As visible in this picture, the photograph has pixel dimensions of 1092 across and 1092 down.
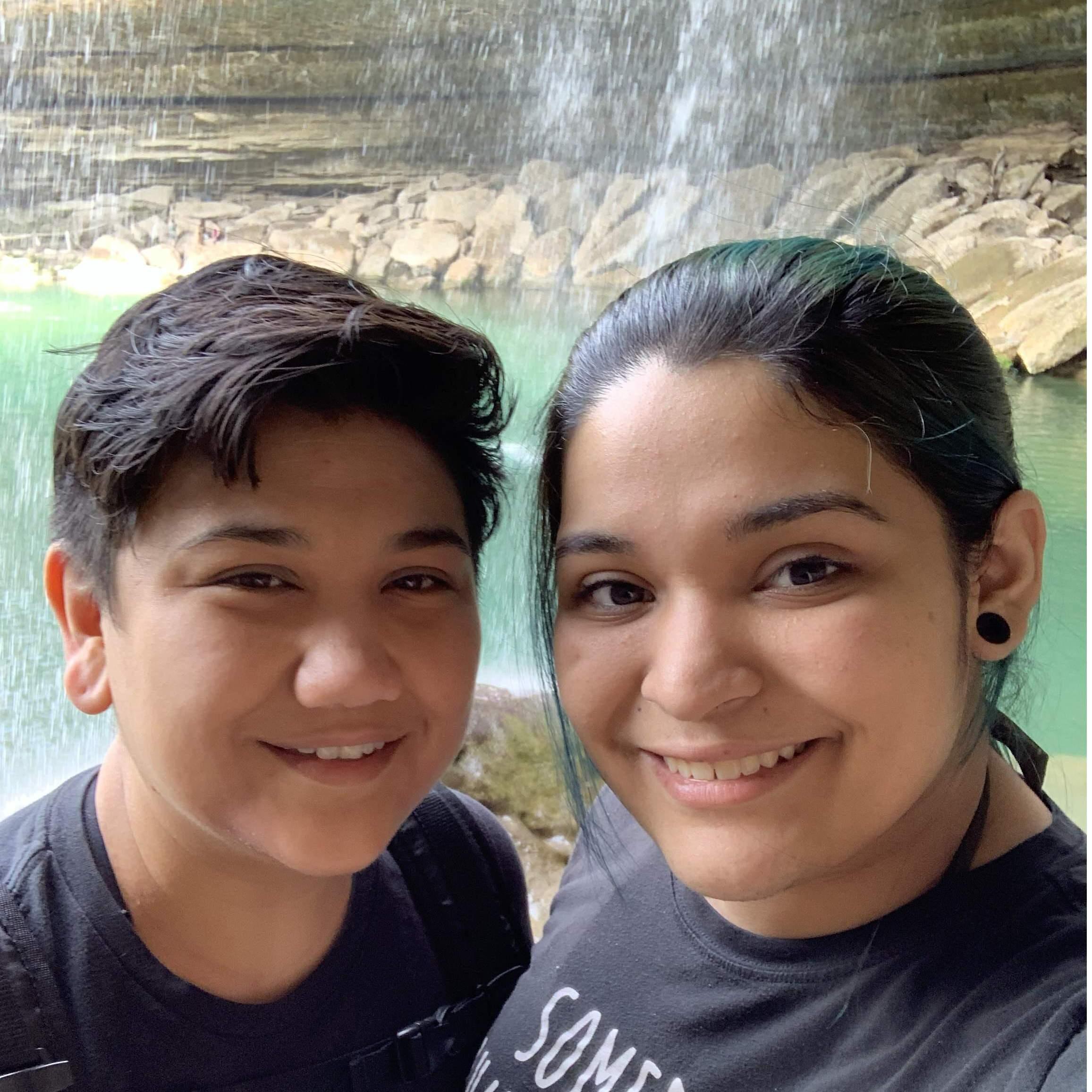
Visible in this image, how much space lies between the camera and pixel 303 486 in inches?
38.2

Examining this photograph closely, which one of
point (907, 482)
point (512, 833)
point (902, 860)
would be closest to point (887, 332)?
point (907, 482)

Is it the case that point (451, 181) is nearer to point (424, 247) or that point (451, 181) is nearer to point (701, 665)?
point (424, 247)

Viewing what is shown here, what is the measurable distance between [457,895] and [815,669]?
0.60 m

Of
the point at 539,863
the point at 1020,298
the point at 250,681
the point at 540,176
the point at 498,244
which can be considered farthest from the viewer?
the point at 540,176

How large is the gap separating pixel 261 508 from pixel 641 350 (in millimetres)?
365

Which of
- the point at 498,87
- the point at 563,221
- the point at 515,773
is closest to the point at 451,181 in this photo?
the point at 498,87

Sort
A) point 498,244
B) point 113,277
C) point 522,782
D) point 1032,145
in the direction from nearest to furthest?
point 522,782 → point 113,277 → point 1032,145 → point 498,244

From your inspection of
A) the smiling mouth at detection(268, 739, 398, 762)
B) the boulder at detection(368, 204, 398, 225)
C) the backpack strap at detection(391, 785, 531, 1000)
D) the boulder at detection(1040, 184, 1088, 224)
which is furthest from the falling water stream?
the smiling mouth at detection(268, 739, 398, 762)

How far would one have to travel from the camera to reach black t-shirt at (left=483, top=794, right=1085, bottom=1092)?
0.81m

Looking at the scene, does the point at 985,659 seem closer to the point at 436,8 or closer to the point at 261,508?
the point at 261,508

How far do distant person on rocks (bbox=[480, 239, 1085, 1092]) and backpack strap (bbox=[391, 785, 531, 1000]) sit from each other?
207 mm

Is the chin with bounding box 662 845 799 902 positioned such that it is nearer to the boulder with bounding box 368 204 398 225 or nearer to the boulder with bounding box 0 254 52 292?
the boulder with bounding box 0 254 52 292

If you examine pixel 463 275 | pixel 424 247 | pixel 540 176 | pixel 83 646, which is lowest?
pixel 83 646

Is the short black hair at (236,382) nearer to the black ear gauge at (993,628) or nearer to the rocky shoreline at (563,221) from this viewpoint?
the black ear gauge at (993,628)
